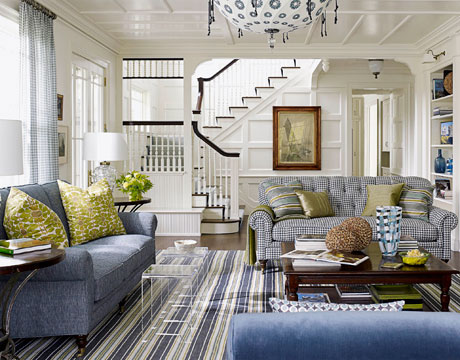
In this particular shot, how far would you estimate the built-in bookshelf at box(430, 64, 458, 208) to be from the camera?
258 inches

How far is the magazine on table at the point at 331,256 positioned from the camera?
3377 mm

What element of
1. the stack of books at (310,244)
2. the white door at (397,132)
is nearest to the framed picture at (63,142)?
the stack of books at (310,244)

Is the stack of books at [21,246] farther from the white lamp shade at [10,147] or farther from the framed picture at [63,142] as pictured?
the framed picture at [63,142]

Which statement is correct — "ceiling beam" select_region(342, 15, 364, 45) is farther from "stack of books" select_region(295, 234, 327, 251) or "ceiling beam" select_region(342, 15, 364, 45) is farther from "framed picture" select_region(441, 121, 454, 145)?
"stack of books" select_region(295, 234, 327, 251)

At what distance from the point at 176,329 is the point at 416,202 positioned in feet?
9.69

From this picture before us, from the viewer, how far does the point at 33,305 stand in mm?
3016

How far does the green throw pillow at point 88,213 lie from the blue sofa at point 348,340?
10.1 ft

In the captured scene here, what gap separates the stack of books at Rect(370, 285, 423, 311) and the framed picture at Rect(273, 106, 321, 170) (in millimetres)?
5789

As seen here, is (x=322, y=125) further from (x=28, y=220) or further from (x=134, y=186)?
(x=28, y=220)

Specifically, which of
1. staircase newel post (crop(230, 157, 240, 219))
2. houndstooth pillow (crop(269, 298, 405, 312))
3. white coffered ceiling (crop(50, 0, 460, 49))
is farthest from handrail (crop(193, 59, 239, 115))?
houndstooth pillow (crop(269, 298, 405, 312))

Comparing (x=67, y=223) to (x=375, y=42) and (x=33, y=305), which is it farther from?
(x=375, y=42)

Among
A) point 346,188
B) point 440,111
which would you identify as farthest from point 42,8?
point 440,111

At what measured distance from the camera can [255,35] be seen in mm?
6664

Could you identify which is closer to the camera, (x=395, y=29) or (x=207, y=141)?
(x=395, y=29)
